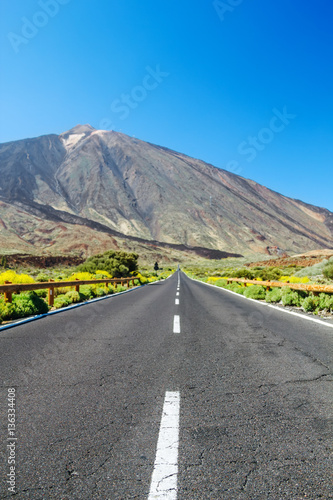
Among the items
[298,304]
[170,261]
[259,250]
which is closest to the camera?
[298,304]

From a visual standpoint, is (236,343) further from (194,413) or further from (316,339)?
(194,413)

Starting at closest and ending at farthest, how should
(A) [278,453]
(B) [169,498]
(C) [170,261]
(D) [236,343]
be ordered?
1. (B) [169,498]
2. (A) [278,453]
3. (D) [236,343]
4. (C) [170,261]

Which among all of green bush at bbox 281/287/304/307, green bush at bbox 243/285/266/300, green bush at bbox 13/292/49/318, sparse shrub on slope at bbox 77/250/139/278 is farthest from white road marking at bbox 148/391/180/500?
sparse shrub on slope at bbox 77/250/139/278

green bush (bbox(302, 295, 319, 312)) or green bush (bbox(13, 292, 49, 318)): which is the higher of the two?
green bush (bbox(302, 295, 319, 312))

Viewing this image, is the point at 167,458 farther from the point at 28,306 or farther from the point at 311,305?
the point at 311,305

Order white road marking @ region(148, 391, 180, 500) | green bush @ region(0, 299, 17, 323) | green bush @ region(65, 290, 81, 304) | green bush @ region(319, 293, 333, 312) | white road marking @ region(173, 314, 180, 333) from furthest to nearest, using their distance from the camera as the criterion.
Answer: green bush @ region(65, 290, 81, 304) < green bush @ region(319, 293, 333, 312) < green bush @ region(0, 299, 17, 323) < white road marking @ region(173, 314, 180, 333) < white road marking @ region(148, 391, 180, 500)

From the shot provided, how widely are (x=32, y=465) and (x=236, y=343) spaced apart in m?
4.48

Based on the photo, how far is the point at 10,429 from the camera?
270 centimetres

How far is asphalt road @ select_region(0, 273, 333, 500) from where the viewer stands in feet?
6.51

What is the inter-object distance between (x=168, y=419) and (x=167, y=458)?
0.61 metres

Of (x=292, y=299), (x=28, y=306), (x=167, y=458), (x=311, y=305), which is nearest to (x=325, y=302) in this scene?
(x=311, y=305)

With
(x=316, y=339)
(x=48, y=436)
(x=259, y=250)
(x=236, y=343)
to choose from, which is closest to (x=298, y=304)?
(x=316, y=339)

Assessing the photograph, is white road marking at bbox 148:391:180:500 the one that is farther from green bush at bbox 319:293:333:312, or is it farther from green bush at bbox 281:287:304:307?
green bush at bbox 281:287:304:307

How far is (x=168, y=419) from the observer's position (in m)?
2.84
